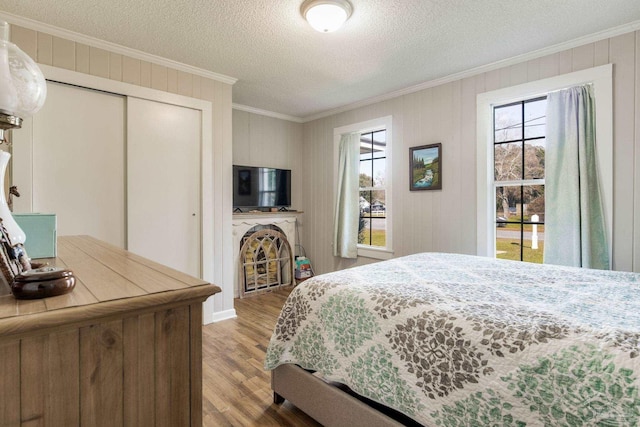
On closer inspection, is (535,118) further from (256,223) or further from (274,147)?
(256,223)

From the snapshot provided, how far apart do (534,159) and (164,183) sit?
346 cm

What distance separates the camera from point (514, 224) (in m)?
3.12

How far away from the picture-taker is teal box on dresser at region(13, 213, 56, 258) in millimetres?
1135

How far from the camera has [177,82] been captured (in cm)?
315

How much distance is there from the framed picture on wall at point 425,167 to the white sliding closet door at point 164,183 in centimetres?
232

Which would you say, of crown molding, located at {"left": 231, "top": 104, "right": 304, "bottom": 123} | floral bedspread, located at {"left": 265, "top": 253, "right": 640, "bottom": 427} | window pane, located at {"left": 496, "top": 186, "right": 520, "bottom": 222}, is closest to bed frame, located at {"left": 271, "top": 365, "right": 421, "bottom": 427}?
floral bedspread, located at {"left": 265, "top": 253, "right": 640, "bottom": 427}

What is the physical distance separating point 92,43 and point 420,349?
10.7ft

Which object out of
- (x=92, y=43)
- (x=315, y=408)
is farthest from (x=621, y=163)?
(x=92, y=43)

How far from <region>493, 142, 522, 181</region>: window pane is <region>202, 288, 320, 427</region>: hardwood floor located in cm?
273

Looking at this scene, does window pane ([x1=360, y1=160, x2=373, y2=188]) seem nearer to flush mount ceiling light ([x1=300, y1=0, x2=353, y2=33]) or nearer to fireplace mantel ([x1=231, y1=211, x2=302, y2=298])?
fireplace mantel ([x1=231, y1=211, x2=302, y2=298])

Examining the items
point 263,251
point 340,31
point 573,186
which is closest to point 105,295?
point 340,31

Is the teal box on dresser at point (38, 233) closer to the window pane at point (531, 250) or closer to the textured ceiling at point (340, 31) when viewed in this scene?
the textured ceiling at point (340, 31)

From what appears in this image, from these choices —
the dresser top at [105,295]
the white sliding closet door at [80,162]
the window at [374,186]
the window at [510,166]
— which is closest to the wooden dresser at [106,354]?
the dresser top at [105,295]

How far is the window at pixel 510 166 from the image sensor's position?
296 cm
